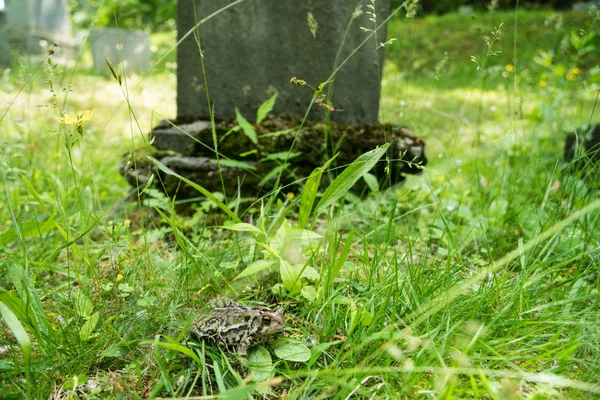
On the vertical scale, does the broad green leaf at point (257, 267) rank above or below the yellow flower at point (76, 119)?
below

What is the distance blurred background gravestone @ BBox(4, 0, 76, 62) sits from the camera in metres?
7.44

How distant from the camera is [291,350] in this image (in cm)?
140

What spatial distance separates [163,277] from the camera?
175 centimetres

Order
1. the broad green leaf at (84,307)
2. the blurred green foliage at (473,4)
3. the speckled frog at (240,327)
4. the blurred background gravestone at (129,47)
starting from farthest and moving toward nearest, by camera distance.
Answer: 1. the blurred green foliage at (473,4)
2. the blurred background gravestone at (129,47)
3. the broad green leaf at (84,307)
4. the speckled frog at (240,327)

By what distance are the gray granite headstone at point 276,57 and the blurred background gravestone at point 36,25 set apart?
5267 mm

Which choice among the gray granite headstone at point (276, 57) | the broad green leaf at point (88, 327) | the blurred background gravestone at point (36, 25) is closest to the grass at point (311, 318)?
the broad green leaf at point (88, 327)

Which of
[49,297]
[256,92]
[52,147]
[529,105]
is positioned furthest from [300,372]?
[529,105]

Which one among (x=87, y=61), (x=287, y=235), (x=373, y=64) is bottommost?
(x=87, y=61)

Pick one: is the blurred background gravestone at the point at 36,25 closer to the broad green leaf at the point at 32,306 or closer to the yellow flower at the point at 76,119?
the yellow flower at the point at 76,119

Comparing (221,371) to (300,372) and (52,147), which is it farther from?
(52,147)

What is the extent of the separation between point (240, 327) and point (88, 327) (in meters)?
0.44

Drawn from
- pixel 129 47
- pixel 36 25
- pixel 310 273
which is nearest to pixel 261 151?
pixel 310 273

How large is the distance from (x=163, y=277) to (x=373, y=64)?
1.72 meters

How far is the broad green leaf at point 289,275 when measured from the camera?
1.57 m
